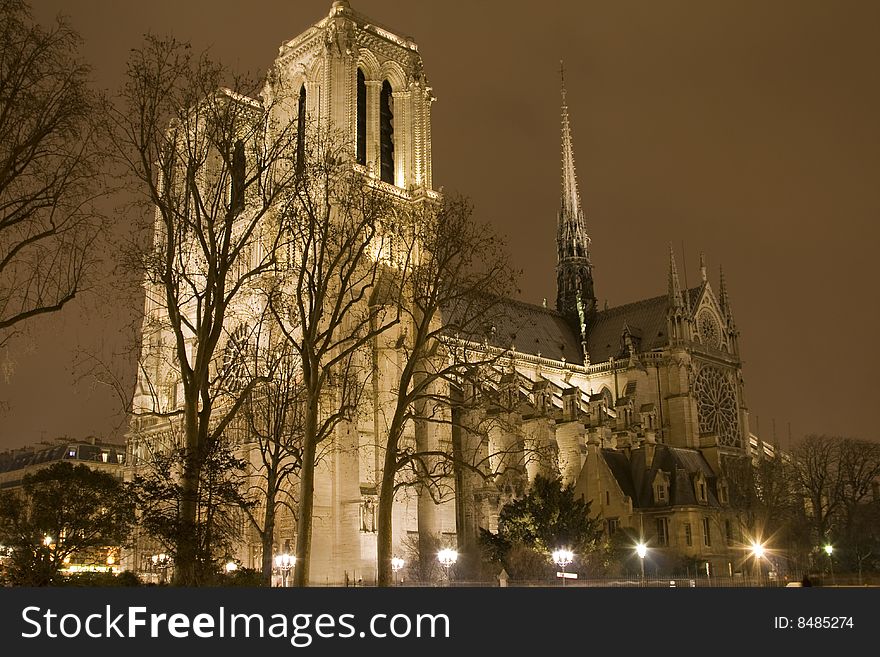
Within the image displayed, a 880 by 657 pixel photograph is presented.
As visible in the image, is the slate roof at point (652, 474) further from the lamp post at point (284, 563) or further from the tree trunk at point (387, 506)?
the tree trunk at point (387, 506)

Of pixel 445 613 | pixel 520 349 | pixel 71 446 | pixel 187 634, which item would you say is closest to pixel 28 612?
pixel 187 634

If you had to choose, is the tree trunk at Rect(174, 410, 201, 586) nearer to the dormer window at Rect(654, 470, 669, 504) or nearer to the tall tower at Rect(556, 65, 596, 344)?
the dormer window at Rect(654, 470, 669, 504)

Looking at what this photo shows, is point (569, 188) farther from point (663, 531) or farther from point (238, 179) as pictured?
point (238, 179)

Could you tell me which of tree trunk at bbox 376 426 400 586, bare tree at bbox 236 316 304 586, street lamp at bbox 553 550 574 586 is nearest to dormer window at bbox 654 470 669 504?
street lamp at bbox 553 550 574 586

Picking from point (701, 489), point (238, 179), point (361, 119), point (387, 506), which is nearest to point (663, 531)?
point (701, 489)

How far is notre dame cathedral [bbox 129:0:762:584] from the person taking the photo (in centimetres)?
4541

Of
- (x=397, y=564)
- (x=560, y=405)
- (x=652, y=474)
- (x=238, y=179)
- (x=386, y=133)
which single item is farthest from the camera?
(x=560, y=405)

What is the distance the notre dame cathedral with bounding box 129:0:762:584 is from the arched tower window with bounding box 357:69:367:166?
0.42ft

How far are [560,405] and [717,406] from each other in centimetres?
1342

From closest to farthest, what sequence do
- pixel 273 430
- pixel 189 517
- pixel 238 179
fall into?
pixel 189 517
pixel 238 179
pixel 273 430

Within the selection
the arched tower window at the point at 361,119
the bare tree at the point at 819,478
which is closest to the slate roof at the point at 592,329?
the bare tree at the point at 819,478

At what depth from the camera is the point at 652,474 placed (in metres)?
57.1

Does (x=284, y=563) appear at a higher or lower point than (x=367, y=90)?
lower

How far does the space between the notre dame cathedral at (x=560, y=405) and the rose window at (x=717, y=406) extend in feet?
0.36
